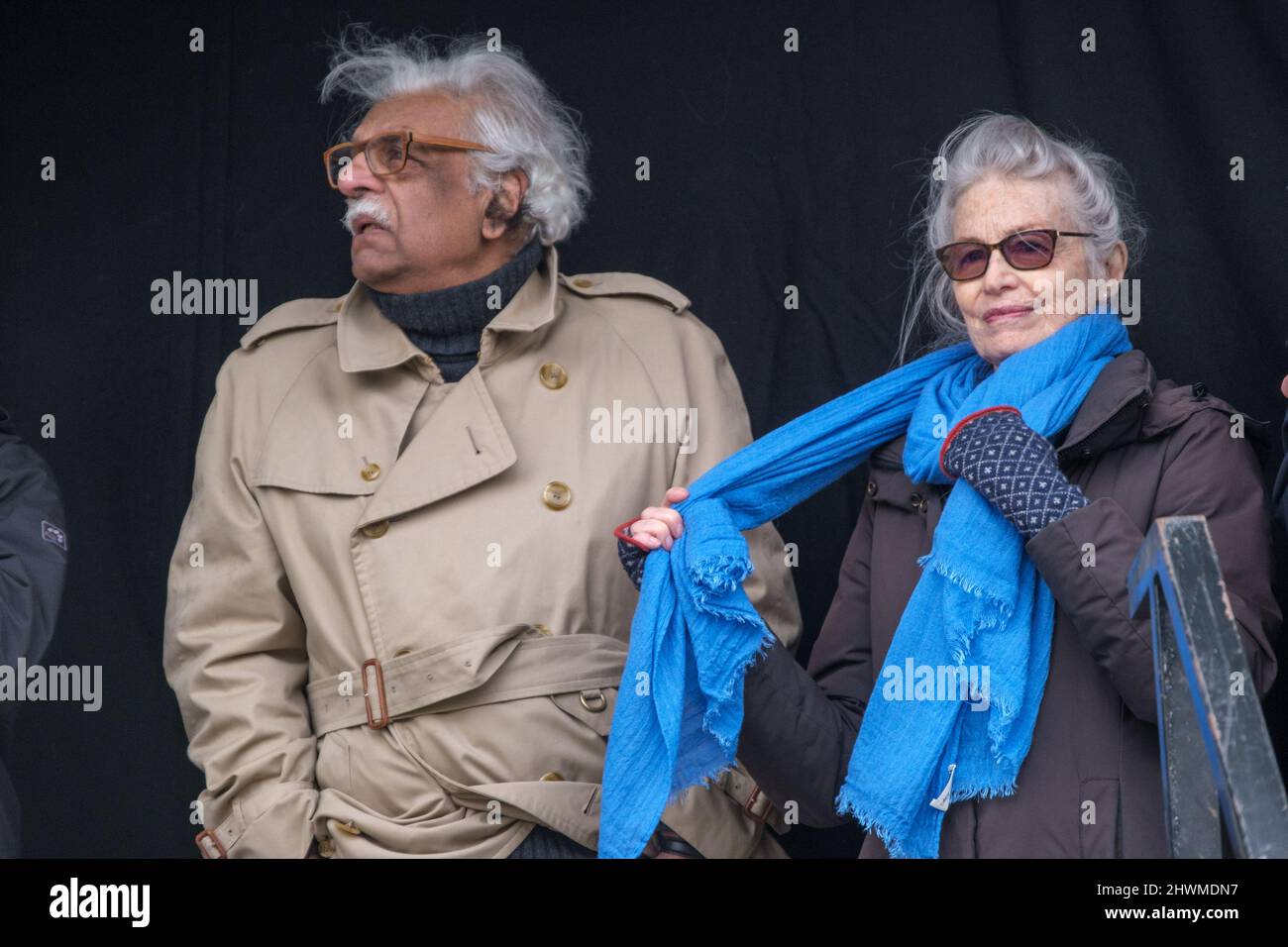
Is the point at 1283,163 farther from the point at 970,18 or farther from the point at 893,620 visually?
the point at 893,620

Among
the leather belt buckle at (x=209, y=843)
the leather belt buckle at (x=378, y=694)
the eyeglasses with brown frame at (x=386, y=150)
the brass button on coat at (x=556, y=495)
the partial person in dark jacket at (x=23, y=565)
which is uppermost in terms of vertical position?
the eyeglasses with brown frame at (x=386, y=150)

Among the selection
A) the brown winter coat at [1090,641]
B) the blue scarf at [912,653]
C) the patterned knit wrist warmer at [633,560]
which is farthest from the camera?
the patterned knit wrist warmer at [633,560]

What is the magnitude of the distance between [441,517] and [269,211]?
1.29m

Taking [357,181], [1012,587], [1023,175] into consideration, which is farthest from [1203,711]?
[357,181]

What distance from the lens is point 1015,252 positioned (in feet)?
12.5

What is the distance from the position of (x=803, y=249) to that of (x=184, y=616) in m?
1.80

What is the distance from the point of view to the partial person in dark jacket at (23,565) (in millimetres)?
4145

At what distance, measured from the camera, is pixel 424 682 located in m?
3.93

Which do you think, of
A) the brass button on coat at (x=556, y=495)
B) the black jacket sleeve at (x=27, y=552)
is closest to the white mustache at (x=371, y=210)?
the brass button on coat at (x=556, y=495)

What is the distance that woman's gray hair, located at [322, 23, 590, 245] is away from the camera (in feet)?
14.3

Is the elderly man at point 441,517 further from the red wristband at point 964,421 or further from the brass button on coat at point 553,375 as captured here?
the red wristband at point 964,421

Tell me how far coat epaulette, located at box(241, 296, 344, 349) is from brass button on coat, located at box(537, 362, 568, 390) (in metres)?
0.50

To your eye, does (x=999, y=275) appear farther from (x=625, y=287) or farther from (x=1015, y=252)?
(x=625, y=287)
